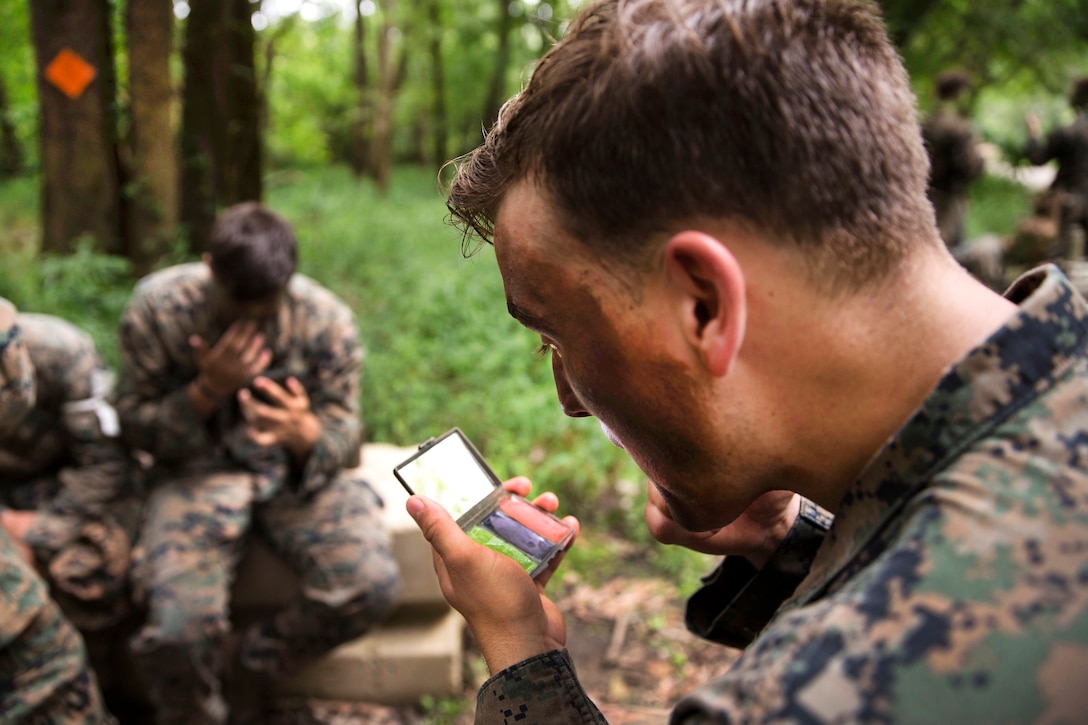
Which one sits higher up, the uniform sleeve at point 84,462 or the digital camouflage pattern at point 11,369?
the digital camouflage pattern at point 11,369

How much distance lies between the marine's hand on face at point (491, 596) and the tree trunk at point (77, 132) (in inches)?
190

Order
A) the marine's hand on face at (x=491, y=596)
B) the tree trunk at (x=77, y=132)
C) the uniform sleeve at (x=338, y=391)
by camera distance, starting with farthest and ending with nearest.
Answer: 1. the tree trunk at (x=77, y=132)
2. the uniform sleeve at (x=338, y=391)
3. the marine's hand on face at (x=491, y=596)

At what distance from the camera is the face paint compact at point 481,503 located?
1.53m

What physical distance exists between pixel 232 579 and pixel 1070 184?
9.03 meters

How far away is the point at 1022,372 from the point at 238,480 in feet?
9.66

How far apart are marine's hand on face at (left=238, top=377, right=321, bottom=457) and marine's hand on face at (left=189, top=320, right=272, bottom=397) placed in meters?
0.05

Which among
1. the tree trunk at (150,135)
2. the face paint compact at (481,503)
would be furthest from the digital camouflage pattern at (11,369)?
the tree trunk at (150,135)

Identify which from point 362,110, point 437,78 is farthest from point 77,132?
point 437,78

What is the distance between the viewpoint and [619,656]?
11.1ft

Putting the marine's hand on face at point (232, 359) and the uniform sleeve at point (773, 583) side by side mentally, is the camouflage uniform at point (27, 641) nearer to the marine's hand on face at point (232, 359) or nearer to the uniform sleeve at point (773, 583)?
the marine's hand on face at point (232, 359)

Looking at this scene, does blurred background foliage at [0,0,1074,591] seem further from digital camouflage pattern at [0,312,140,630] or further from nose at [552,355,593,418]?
digital camouflage pattern at [0,312,140,630]

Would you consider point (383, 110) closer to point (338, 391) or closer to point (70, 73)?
point (70, 73)

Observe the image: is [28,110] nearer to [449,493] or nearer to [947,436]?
[449,493]

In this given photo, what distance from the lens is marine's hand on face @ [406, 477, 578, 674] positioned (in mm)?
1260
